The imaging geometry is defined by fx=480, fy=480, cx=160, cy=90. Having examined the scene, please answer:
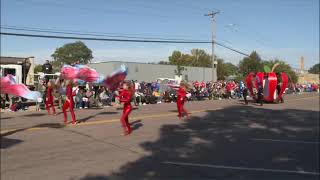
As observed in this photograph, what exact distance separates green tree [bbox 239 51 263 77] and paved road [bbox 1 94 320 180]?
68.3 metres

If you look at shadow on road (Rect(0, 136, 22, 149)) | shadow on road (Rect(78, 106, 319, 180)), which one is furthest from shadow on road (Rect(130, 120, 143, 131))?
shadow on road (Rect(0, 136, 22, 149))

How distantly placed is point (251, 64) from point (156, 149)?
7658 cm

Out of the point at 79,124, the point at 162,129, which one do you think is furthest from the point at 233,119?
the point at 79,124

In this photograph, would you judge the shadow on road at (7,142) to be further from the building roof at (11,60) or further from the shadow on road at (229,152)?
the building roof at (11,60)

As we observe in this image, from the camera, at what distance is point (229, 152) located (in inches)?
477

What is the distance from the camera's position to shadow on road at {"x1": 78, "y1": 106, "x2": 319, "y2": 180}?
31.5ft

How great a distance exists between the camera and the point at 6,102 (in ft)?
78.6

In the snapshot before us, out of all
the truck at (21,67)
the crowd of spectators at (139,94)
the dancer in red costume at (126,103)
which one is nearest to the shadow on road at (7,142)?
the dancer in red costume at (126,103)

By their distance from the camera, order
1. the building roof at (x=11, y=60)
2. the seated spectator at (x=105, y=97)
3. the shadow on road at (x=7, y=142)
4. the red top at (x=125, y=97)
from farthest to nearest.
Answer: the seated spectator at (x=105, y=97), the building roof at (x=11, y=60), the red top at (x=125, y=97), the shadow on road at (x=7, y=142)

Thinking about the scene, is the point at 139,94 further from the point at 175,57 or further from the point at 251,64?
the point at 175,57

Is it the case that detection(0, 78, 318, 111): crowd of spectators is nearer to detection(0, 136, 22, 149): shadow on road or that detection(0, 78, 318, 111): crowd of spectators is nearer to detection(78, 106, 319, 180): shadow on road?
detection(78, 106, 319, 180): shadow on road

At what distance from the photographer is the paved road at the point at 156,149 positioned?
9570mm

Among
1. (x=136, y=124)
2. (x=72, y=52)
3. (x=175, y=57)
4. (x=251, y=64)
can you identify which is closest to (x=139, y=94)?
(x=136, y=124)

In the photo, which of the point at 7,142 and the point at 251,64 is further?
the point at 251,64
